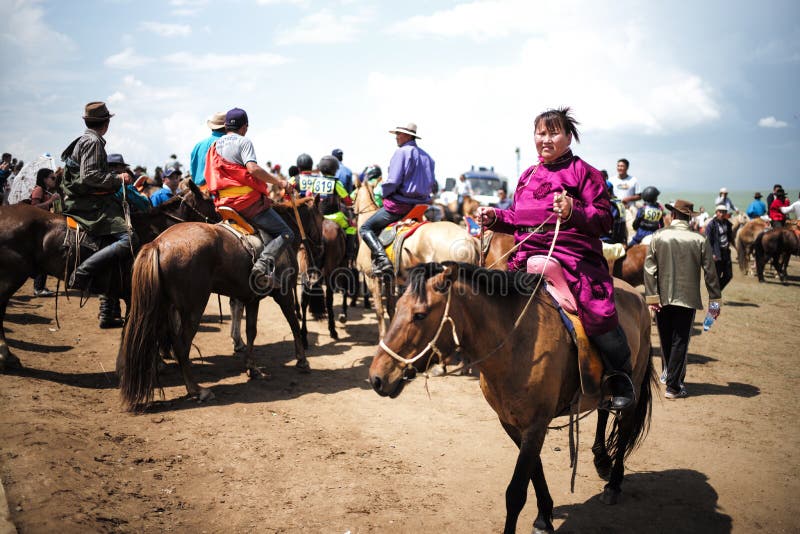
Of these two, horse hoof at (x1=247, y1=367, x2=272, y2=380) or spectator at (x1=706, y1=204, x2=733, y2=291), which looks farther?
spectator at (x1=706, y1=204, x2=733, y2=291)

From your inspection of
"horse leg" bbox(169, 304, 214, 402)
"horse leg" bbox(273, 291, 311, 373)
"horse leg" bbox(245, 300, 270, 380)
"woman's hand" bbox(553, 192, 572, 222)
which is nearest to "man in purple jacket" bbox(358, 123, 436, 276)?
"horse leg" bbox(273, 291, 311, 373)

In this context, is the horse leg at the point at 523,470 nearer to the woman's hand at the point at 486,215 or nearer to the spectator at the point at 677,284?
the woman's hand at the point at 486,215

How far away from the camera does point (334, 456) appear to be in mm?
4949

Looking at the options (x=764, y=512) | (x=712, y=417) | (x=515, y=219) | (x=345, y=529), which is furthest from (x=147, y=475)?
(x=712, y=417)

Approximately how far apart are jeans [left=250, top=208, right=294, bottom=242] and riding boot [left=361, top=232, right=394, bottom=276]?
1.55 meters

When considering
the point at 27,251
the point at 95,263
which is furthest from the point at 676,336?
the point at 27,251

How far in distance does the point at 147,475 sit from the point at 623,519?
12.6 ft

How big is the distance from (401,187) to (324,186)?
8.87 ft

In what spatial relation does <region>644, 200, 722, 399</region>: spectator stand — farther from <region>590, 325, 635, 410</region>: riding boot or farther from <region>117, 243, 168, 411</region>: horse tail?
<region>117, 243, 168, 411</region>: horse tail

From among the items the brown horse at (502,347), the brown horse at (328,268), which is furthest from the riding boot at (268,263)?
the brown horse at (502,347)

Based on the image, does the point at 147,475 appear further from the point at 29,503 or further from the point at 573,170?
the point at 573,170

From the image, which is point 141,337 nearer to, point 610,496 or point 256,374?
point 256,374

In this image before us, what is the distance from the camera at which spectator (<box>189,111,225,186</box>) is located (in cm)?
756

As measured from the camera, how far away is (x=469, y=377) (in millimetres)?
7543
